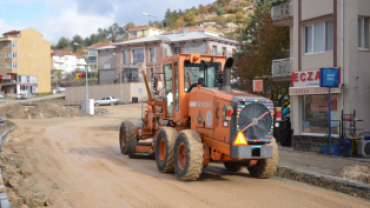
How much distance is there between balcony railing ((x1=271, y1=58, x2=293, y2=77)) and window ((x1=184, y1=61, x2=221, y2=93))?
1029cm

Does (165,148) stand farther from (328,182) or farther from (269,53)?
(269,53)

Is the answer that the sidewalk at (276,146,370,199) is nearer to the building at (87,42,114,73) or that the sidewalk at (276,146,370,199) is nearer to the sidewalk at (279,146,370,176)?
the sidewalk at (279,146,370,176)

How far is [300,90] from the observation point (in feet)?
→ 62.5

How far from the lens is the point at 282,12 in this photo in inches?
858

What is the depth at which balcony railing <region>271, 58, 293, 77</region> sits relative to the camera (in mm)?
21244

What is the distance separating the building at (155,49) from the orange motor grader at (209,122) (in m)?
43.6

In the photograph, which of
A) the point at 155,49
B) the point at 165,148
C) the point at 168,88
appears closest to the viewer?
the point at 165,148

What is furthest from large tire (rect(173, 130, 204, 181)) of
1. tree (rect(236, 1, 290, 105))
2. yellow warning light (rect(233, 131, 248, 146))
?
tree (rect(236, 1, 290, 105))

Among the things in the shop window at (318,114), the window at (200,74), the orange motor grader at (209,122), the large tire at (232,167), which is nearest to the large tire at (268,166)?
the orange motor grader at (209,122)

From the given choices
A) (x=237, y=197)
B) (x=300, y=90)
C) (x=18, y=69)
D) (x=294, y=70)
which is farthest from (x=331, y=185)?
(x=18, y=69)

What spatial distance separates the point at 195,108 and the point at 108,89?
184 ft

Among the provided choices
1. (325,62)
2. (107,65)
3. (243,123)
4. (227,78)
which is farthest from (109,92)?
(243,123)

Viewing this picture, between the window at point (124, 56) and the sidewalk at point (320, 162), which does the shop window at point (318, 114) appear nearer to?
the sidewalk at point (320, 162)

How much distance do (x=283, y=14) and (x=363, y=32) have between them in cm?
502
